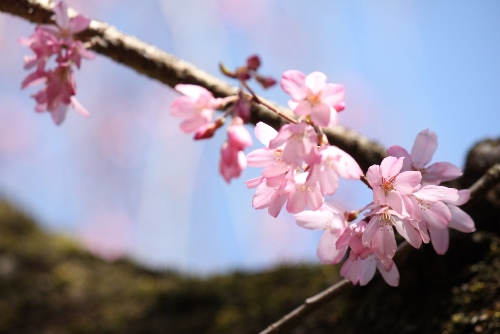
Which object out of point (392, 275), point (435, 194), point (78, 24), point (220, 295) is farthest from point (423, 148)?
point (220, 295)

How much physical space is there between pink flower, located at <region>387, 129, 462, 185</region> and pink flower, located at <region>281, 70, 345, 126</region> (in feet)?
0.88

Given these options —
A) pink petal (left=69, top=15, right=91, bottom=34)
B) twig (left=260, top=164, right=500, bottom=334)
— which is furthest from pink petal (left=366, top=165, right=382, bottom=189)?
pink petal (left=69, top=15, right=91, bottom=34)

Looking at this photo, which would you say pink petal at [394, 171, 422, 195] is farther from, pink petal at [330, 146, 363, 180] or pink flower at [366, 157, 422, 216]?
pink petal at [330, 146, 363, 180]

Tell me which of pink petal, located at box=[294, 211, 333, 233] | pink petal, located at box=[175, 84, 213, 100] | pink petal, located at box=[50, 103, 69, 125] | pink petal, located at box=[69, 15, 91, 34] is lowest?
pink petal, located at box=[294, 211, 333, 233]

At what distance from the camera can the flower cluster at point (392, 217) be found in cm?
91

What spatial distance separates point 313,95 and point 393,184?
0.21 meters

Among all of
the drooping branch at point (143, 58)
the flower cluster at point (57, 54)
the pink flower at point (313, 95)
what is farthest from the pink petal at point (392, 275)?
the flower cluster at point (57, 54)

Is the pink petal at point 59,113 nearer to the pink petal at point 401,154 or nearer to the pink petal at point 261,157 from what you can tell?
the pink petal at point 261,157

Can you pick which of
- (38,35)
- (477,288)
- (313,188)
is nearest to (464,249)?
(477,288)

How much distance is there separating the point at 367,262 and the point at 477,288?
63cm

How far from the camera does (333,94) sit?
0.85 meters

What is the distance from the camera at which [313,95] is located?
0.85 m

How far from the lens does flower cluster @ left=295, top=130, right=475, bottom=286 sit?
0.91 metres

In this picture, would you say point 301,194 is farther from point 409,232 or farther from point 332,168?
point 409,232
